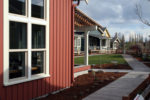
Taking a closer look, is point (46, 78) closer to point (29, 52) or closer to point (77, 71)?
Answer: point (29, 52)

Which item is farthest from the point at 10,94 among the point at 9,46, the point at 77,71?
the point at 77,71

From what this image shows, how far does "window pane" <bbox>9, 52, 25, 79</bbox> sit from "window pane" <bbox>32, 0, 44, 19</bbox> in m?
1.23

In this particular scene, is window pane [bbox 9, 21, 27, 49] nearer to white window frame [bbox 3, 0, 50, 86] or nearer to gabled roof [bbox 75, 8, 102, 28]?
white window frame [bbox 3, 0, 50, 86]

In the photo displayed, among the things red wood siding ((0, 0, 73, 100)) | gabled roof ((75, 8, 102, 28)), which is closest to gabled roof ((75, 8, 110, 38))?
gabled roof ((75, 8, 102, 28))

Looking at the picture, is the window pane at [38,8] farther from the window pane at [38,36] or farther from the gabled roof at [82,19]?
the gabled roof at [82,19]

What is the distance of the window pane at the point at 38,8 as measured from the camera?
4951 mm

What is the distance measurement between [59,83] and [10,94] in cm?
212

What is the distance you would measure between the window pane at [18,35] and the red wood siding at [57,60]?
103 centimetres

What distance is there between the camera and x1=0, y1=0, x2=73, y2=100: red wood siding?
4.59 m

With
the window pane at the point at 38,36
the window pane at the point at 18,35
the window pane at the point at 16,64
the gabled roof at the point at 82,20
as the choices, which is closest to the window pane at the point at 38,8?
the window pane at the point at 38,36

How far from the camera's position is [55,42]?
5.80m

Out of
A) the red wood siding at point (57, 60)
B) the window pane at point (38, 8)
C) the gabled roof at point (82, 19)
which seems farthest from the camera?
the gabled roof at point (82, 19)

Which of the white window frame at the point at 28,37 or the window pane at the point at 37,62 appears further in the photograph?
the window pane at the point at 37,62

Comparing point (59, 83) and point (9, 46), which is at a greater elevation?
point (9, 46)
